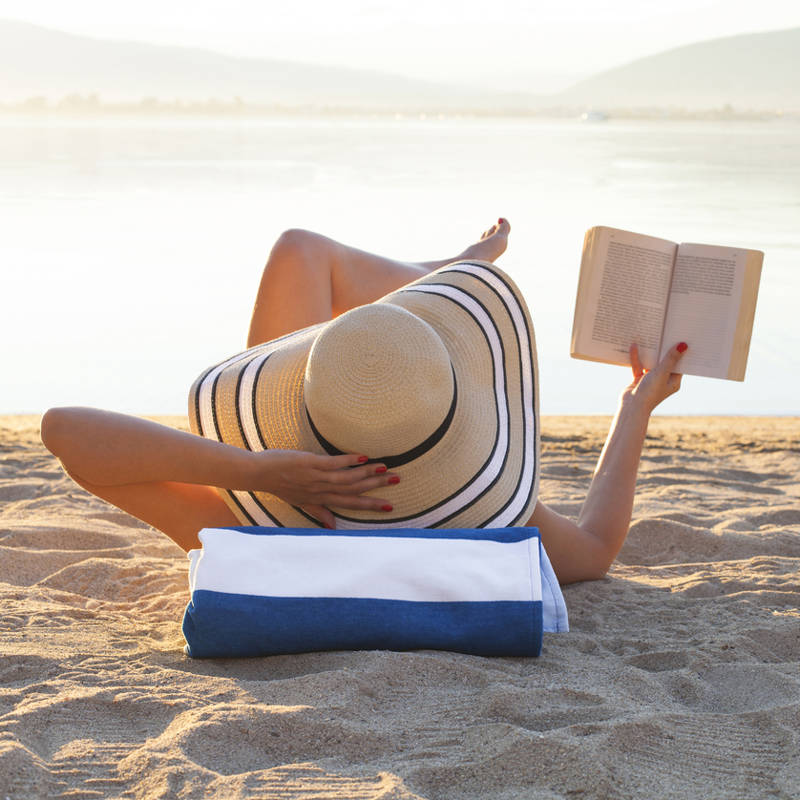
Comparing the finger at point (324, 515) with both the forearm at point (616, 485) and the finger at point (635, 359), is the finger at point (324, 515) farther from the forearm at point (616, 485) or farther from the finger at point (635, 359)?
the finger at point (635, 359)

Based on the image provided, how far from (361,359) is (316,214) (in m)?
7.26

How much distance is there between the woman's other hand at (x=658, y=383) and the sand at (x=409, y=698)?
15.6 inches

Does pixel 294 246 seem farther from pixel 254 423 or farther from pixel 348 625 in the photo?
pixel 348 625

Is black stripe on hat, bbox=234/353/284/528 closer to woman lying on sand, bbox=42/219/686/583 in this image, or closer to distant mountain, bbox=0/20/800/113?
woman lying on sand, bbox=42/219/686/583

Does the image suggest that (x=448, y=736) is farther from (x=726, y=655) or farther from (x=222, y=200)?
(x=222, y=200)

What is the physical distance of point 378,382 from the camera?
1721 mm

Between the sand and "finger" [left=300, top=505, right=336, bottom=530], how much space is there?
0.25m

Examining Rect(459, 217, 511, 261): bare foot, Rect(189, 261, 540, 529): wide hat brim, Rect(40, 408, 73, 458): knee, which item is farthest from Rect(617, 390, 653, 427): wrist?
Rect(40, 408, 73, 458): knee

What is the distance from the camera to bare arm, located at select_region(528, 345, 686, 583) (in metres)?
2.20

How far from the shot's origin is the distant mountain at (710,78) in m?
105

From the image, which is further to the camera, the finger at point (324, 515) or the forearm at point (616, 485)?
the forearm at point (616, 485)

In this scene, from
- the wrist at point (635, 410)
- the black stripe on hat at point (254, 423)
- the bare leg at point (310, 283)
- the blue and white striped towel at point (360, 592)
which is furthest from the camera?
the bare leg at point (310, 283)

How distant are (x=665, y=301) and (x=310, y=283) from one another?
830 millimetres

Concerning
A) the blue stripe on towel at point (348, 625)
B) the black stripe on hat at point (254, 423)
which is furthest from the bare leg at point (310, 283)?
the blue stripe on towel at point (348, 625)
